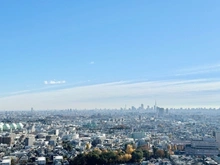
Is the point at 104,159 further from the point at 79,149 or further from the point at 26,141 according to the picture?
the point at 26,141

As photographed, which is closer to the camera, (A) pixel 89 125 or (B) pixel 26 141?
(B) pixel 26 141

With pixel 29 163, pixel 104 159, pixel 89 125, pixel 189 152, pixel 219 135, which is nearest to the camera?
pixel 104 159

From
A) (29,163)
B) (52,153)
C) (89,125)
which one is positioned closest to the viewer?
(29,163)

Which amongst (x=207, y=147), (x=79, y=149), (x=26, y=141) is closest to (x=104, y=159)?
(x=79, y=149)

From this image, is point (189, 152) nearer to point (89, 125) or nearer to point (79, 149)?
point (79, 149)

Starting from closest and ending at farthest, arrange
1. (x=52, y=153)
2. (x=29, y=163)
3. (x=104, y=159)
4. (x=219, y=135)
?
(x=104, y=159) → (x=29, y=163) → (x=52, y=153) → (x=219, y=135)

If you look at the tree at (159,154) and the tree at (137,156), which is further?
the tree at (159,154)

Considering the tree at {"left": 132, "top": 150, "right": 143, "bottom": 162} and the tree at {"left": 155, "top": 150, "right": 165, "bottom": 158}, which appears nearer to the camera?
the tree at {"left": 132, "top": 150, "right": 143, "bottom": 162}

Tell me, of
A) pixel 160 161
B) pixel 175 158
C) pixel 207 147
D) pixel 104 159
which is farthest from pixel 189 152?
pixel 104 159

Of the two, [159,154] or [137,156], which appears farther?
[159,154]
